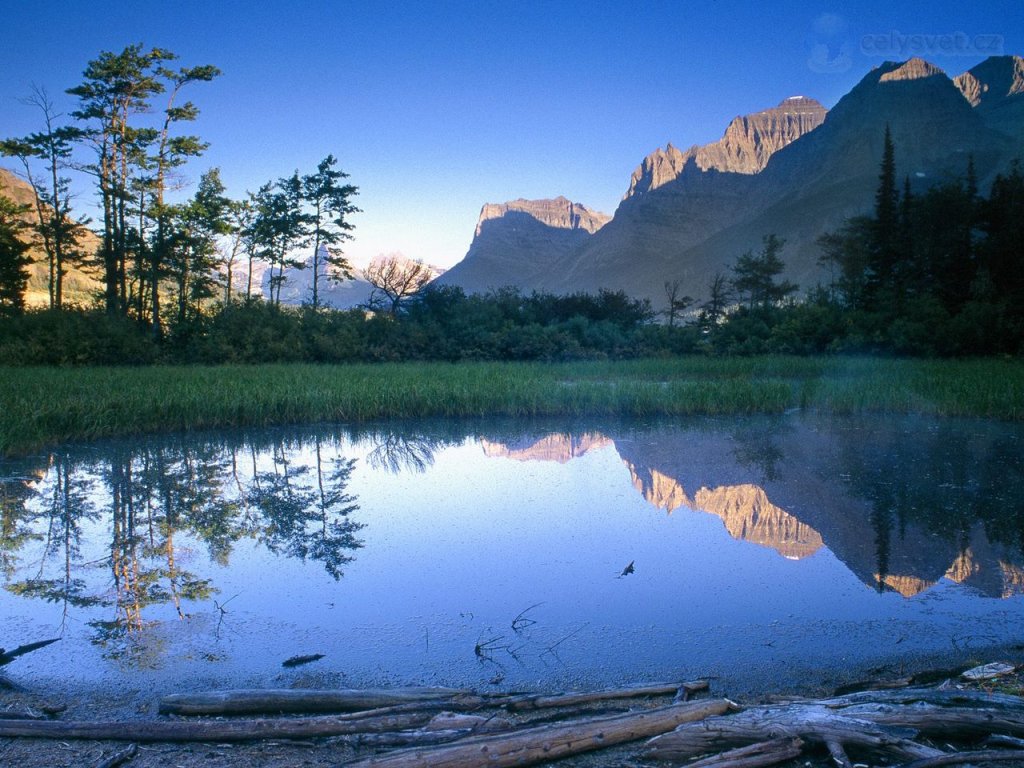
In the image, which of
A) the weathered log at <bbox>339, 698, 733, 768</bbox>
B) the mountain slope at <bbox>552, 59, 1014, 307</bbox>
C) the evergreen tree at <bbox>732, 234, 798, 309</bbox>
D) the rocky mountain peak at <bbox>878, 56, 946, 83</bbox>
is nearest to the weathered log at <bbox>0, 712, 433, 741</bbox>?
the weathered log at <bbox>339, 698, 733, 768</bbox>

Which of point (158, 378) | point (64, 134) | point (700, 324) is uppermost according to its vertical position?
point (64, 134)

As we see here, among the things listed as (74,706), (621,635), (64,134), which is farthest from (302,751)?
(64,134)

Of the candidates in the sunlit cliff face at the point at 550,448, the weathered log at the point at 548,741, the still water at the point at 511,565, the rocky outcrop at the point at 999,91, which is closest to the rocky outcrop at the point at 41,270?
the sunlit cliff face at the point at 550,448

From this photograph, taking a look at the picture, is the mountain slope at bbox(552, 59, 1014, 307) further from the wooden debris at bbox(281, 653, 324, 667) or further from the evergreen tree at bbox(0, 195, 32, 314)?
the wooden debris at bbox(281, 653, 324, 667)

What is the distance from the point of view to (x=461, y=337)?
2603 centimetres

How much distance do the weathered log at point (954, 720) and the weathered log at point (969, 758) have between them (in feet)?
0.52

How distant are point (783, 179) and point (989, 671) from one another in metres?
144

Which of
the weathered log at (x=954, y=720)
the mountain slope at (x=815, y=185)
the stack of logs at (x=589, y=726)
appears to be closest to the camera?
the stack of logs at (x=589, y=726)

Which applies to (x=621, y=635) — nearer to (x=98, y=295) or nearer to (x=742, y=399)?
(x=742, y=399)

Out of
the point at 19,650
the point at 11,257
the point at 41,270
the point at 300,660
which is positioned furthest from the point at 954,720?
the point at 41,270

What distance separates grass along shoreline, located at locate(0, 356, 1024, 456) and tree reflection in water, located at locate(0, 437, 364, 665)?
4.98 ft

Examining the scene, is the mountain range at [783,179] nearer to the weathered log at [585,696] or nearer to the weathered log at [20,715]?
the weathered log at [585,696]

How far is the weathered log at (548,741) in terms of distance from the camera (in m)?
2.38

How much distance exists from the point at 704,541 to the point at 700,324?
2206 centimetres
